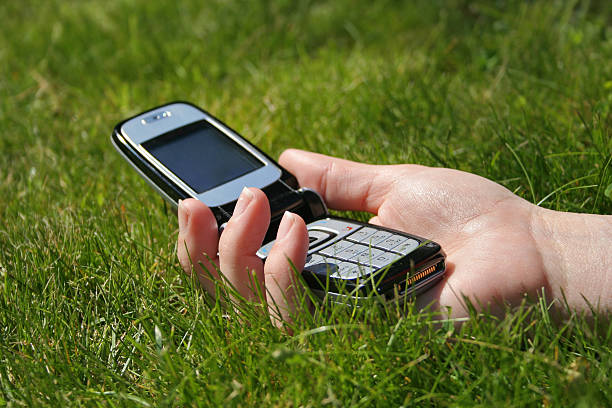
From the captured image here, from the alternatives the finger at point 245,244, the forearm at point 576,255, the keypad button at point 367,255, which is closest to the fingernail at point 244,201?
the finger at point 245,244

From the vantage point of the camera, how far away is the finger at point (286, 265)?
1.56 m

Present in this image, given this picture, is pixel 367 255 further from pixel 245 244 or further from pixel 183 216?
pixel 183 216

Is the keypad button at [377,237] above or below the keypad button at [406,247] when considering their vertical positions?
below

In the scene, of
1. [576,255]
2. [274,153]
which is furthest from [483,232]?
[274,153]

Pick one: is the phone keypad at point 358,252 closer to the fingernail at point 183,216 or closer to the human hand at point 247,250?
the human hand at point 247,250

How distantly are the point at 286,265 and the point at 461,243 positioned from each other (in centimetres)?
54

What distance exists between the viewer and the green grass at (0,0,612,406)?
1369mm

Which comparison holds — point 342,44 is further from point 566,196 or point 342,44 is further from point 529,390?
point 529,390

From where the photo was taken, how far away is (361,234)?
177 cm

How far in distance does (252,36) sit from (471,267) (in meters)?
2.69

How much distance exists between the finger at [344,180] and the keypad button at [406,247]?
0.38 m

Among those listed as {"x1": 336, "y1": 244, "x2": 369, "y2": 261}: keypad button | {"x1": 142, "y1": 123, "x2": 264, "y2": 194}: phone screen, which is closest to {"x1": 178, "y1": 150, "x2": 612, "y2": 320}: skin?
{"x1": 336, "y1": 244, "x2": 369, "y2": 261}: keypad button

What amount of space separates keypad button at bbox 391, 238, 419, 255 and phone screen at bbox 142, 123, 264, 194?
66cm

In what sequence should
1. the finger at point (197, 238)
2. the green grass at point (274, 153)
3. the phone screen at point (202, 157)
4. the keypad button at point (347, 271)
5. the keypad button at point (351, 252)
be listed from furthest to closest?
the phone screen at point (202, 157) < the finger at point (197, 238) < the keypad button at point (351, 252) < the keypad button at point (347, 271) < the green grass at point (274, 153)
